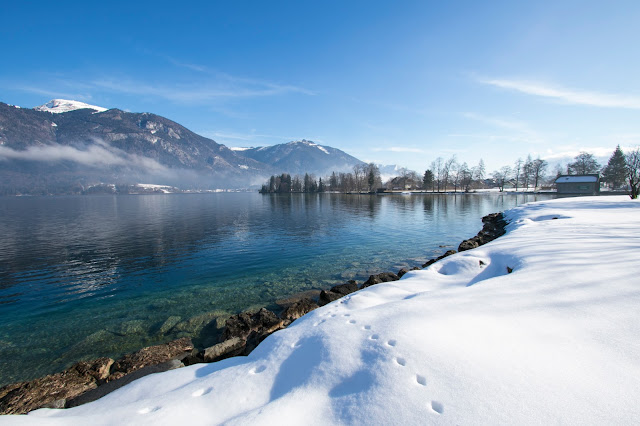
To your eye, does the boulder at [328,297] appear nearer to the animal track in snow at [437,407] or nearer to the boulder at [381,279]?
the boulder at [381,279]

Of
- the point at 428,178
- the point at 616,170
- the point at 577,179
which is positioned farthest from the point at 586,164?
the point at 428,178

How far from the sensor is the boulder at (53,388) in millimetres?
5867

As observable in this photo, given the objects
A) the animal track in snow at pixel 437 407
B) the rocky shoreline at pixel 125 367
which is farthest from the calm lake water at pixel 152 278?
the animal track in snow at pixel 437 407

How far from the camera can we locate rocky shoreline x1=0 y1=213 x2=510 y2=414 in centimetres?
604

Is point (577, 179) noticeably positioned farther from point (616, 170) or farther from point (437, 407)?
point (437, 407)

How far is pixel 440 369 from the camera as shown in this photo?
12.8ft

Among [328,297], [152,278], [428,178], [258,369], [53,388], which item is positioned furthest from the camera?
[428,178]

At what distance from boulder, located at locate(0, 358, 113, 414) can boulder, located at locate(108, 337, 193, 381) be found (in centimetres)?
34

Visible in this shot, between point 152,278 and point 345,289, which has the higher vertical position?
point 345,289

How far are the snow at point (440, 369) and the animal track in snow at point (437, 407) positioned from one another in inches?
0.6

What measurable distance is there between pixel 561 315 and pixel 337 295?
7.77 m

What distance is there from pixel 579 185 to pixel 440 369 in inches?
4354

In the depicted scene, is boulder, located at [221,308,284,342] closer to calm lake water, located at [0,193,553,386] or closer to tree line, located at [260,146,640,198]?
calm lake water, located at [0,193,553,386]

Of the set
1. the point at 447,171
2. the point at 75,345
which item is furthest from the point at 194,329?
the point at 447,171
